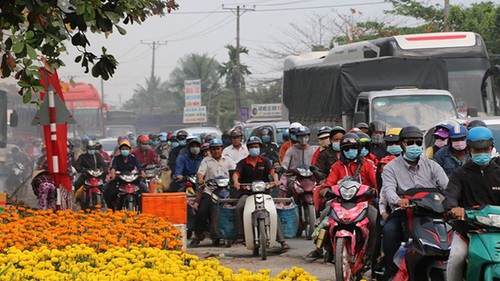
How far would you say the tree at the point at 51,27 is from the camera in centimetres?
894

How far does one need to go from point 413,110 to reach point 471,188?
38.0 feet

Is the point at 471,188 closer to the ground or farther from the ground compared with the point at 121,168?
farther from the ground

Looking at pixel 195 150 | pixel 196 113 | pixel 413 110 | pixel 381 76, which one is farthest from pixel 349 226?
pixel 196 113

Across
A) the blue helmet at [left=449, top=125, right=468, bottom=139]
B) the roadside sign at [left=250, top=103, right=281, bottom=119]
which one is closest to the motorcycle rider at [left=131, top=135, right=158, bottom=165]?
the blue helmet at [left=449, top=125, right=468, bottom=139]

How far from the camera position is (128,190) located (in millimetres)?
17844

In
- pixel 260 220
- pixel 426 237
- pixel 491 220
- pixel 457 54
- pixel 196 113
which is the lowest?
pixel 260 220

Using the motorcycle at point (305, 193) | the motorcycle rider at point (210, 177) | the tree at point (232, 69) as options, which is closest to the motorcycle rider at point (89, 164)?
the motorcycle rider at point (210, 177)

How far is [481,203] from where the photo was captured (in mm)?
8398

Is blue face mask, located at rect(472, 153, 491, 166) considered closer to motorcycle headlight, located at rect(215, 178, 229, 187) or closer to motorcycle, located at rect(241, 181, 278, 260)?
motorcycle, located at rect(241, 181, 278, 260)

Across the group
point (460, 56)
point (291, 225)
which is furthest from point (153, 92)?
point (291, 225)

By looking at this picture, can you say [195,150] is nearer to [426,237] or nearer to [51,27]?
[51,27]

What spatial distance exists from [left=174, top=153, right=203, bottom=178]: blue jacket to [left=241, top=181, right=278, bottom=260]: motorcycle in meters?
3.23

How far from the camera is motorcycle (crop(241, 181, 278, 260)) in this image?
1405cm

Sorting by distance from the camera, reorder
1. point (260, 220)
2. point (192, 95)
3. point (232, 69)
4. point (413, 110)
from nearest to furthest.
Answer: point (260, 220)
point (413, 110)
point (192, 95)
point (232, 69)
